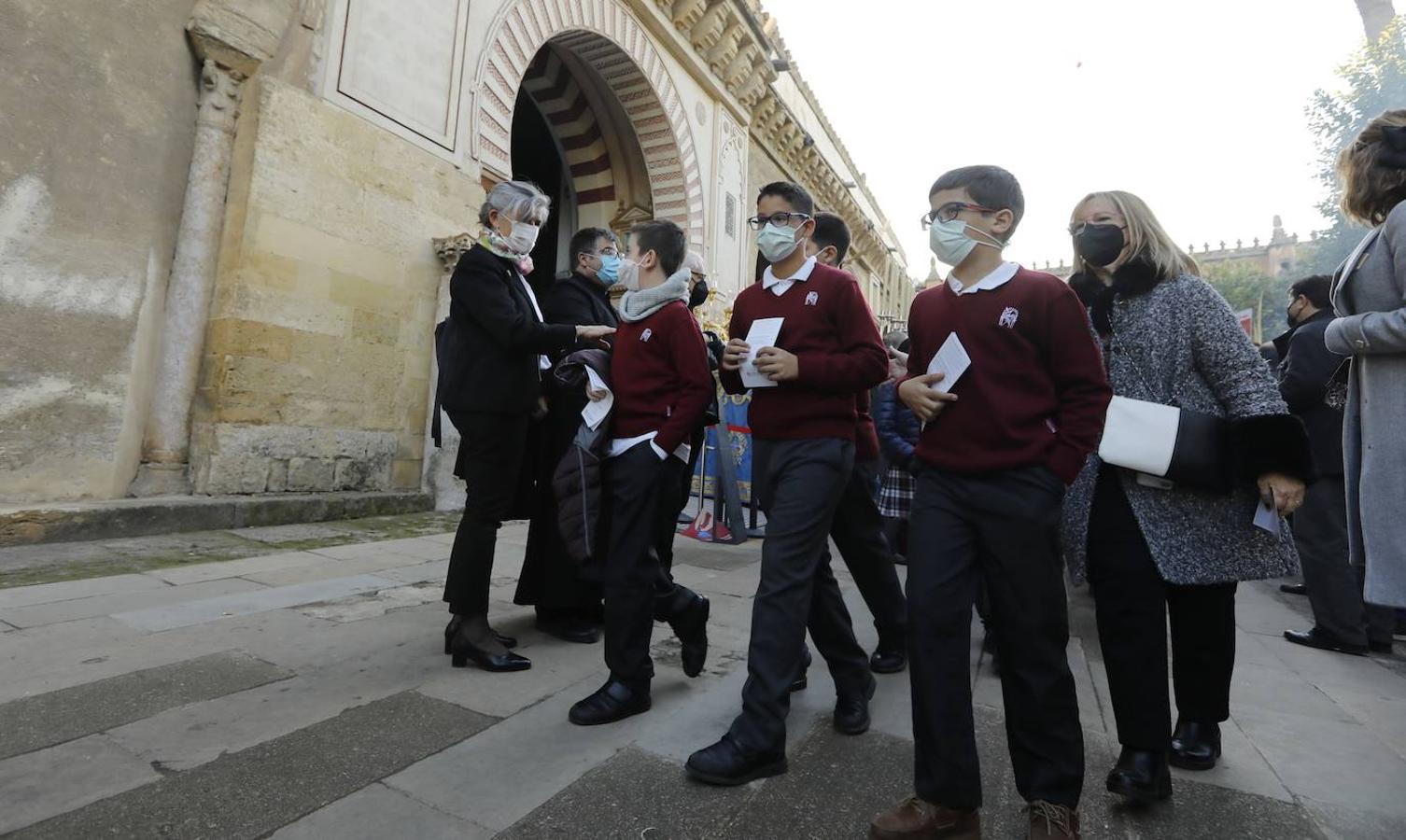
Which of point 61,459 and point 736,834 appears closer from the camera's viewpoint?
point 736,834

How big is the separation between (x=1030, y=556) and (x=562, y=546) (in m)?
1.95

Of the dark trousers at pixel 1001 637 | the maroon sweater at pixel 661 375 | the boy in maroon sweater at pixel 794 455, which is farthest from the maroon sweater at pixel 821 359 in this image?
the dark trousers at pixel 1001 637

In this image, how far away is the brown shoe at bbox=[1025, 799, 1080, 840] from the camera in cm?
146

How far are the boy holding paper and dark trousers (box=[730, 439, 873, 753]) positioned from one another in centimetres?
31

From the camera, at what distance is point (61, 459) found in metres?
4.35

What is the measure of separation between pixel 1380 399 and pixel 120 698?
11.7ft

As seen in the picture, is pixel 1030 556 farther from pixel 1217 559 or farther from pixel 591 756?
pixel 591 756

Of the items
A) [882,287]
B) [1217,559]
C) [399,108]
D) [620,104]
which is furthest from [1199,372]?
[882,287]

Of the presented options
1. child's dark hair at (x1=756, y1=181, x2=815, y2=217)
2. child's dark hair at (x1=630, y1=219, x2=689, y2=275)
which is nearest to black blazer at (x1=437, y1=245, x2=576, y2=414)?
child's dark hair at (x1=630, y1=219, x2=689, y2=275)

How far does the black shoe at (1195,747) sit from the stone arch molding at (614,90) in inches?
271

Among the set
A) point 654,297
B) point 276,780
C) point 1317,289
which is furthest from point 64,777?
point 1317,289

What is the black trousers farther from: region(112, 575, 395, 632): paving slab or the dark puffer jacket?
region(112, 575, 395, 632): paving slab

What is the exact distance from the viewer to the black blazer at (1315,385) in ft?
12.0

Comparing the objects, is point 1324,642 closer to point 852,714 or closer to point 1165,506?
point 1165,506
